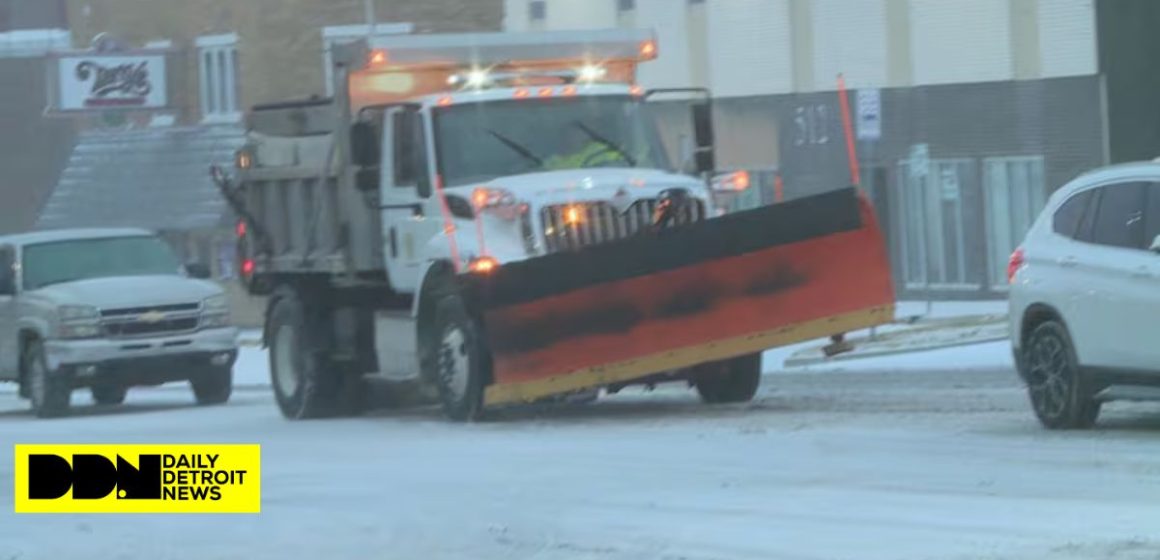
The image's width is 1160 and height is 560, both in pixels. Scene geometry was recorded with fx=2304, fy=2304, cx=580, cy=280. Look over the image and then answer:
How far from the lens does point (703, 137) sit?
61.0 ft

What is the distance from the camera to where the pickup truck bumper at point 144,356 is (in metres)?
23.6

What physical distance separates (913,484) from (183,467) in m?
3.95

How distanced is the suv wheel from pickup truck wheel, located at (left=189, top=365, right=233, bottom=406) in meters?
11.7

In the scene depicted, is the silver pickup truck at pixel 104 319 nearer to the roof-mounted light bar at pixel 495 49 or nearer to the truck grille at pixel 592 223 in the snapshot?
the roof-mounted light bar at pixel 495 49

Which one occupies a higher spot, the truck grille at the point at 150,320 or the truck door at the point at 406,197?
Result: the truck door at the point at 406,197

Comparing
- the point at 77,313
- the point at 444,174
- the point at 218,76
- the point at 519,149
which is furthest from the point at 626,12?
the point at 444,174

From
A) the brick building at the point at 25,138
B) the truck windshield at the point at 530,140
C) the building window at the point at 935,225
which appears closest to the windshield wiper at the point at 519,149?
the truck windshield at the point at 530,140

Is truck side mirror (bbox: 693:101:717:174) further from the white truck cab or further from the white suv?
the white suv

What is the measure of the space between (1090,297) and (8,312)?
46.0 feet

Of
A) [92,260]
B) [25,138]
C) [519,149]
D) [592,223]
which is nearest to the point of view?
[592,223]

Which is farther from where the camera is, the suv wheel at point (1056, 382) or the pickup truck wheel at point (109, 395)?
the pickup truck wheel at point (109, 395)

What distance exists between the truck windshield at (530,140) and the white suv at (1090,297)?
13.6 ft

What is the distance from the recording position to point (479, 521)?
11711 mm

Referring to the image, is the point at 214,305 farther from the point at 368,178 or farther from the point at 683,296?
the point at 683,296
